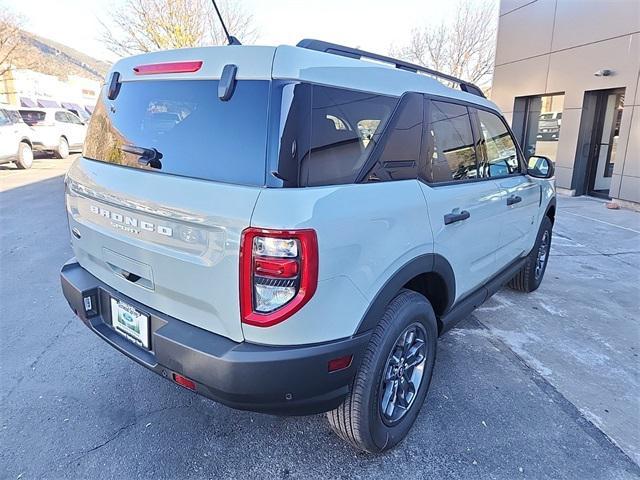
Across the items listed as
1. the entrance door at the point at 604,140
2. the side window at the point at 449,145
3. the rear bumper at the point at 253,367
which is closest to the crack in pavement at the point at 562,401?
the side window at the point at 449,145

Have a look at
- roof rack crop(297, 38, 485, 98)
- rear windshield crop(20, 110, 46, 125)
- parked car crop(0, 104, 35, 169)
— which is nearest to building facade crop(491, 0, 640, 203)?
roof rack crop(297, 38, 485, 98)

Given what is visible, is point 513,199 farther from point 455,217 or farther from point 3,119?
point 3,119

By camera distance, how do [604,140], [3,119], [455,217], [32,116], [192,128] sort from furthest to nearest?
[32,116] → [3,119] → [604,140] → [455,217] → [192,128]

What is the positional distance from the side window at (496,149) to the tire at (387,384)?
1.26m

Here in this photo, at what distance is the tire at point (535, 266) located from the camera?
13.4ft

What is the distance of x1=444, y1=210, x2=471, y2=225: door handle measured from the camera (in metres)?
2.33

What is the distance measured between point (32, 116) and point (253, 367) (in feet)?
51.6

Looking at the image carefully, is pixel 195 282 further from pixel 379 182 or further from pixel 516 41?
pixel 516 41

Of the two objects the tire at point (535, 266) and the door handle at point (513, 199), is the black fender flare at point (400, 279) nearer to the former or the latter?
the door handle at point (513, 199)

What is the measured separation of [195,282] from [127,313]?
0.56 m

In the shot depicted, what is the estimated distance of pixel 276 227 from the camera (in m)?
1.52

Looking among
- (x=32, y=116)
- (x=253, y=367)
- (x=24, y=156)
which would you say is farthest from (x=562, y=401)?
(x=32, y=116)

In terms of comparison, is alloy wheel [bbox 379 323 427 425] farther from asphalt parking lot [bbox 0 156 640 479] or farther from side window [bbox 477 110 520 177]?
side window [bbox 477 110 520 177]

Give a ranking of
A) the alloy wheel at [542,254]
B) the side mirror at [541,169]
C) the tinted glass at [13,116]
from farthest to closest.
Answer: the tinted glass at [13,116] → the alloy wheel at [542,254] → the side mirror at [541,169]
